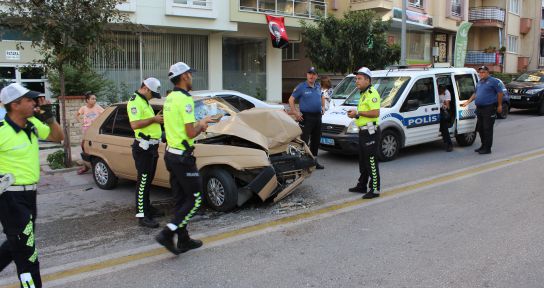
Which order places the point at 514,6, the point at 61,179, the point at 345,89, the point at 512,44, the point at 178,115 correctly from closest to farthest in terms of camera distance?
the point at 178,115, the point at 61,179, the point at 345,89, the point at 514,6, the point at 512,44

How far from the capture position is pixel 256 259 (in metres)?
4.53

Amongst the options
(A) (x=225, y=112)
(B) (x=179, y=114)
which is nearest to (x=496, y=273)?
(B) (x=179, y=114)

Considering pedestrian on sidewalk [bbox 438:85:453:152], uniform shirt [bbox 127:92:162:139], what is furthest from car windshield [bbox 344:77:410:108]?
uniform shirt [bbox 127:92:162:139]

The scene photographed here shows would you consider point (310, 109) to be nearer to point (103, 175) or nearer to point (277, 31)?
point (103, 175)

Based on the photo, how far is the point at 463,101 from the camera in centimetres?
1073

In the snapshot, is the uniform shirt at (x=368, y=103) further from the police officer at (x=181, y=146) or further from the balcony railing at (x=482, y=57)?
the balcony railing at (x=482, y=57)

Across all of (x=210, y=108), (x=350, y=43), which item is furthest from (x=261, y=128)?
(x=350, y=43)

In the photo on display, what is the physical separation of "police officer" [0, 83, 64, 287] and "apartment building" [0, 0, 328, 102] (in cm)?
1135

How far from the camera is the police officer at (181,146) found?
444 cm

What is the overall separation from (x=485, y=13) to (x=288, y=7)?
19.5 metres

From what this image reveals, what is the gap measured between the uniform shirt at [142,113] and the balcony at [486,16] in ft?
110

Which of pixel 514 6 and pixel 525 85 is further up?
pixel 514 6

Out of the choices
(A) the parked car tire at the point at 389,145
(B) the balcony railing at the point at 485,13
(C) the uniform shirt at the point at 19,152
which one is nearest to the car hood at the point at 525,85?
(A) the parked car tire at the point at 389,145

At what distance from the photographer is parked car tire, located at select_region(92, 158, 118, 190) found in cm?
750
